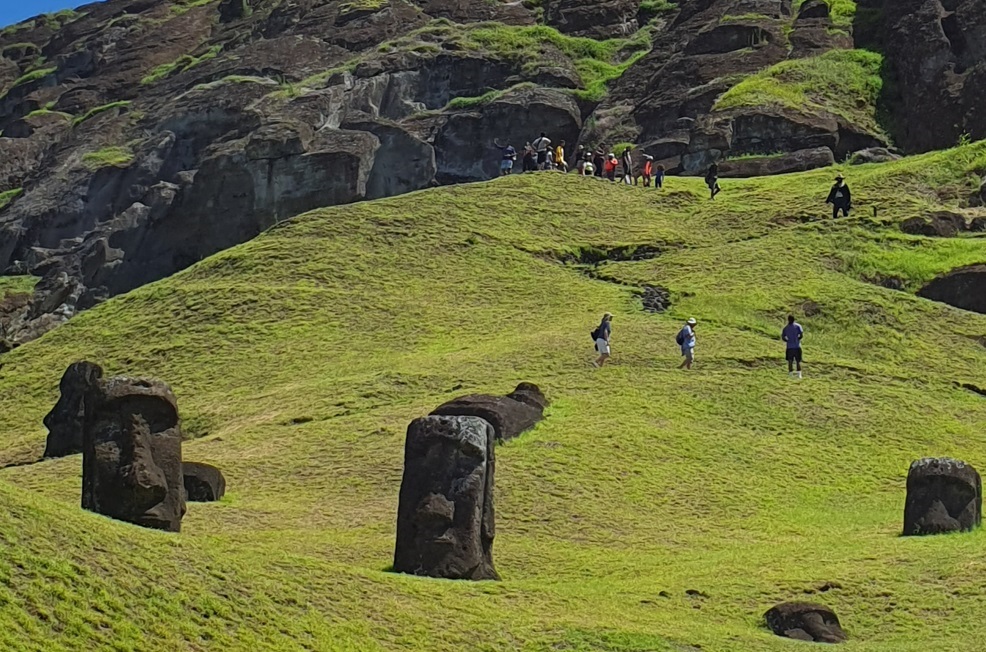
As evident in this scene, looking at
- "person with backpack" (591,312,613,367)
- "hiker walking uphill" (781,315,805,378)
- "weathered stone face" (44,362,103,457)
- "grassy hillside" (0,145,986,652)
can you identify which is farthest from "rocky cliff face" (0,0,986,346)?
"hiker walking uphill" (781,315,805,378)

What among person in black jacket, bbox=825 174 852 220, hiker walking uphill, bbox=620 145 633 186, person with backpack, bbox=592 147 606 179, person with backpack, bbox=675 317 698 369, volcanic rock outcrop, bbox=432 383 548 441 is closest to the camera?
volcanic rock outcrop, bbox=432 383 548 441

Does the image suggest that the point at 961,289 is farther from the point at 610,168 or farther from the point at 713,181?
the point at 610,168

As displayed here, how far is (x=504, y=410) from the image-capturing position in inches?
1230

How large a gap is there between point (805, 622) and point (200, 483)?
35.8 ft

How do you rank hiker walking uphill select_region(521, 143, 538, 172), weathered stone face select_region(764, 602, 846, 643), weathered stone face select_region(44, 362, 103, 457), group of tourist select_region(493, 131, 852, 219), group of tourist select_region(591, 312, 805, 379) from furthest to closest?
hiker walking uphill select_region(521, 143, 538, 172) < group of tourist select_region(493, 131, 852, 219) < group of tourist select_region(591, 312, 805, 379) < weathered stone face select_region(44, 362, 103, 457) < weathered stone face select_region(764, 602, 846, 643)

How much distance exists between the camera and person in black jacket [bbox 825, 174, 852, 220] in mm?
52844

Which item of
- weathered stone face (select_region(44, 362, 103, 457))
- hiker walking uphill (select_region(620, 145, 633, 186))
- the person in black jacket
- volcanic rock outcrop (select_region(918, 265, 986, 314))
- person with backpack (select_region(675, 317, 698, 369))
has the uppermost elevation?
hiker walking uphill (select_region(620, 145, 633, 186))

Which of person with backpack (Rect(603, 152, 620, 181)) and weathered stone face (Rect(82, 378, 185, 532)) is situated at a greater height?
person with backpack (Rect(603, 152, 620, 181))

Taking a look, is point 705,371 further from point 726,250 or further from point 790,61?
point 790,61

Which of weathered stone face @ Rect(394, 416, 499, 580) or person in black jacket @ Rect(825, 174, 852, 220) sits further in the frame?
person in black jacket @ Rect(825, 174, 852, 220)

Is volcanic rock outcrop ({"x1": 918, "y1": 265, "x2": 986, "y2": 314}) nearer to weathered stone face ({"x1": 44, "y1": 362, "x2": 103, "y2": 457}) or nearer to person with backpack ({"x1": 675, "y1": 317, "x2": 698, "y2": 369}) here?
person with backpack ({"x1": 675, "y1": 317, "x2": 698, "y2": 369})

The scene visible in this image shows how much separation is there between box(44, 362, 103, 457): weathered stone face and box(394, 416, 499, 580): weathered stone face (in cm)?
1381

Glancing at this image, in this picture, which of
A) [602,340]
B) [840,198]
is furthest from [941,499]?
[840,198]

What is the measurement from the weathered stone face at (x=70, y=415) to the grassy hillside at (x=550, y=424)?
2.20 metres
